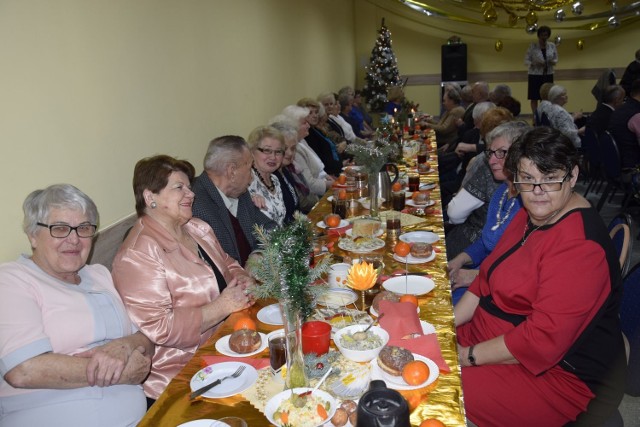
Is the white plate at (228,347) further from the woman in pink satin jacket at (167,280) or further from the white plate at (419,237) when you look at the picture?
the white plate at (419,237)

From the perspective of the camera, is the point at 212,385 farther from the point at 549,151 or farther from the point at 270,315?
the point at 549,151

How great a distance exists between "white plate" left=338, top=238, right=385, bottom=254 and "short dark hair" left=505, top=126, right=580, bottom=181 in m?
0.89

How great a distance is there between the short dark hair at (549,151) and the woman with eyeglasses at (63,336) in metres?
1.51

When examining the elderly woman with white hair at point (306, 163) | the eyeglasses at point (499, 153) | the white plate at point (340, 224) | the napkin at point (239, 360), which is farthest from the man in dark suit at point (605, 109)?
the napkin at point (239, 360)

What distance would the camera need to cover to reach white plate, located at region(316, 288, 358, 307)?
1978 millimetres

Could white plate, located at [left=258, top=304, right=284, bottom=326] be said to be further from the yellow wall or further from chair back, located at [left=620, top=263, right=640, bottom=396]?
chair back, located at [left=620, top=263, right=640, bottom=396]

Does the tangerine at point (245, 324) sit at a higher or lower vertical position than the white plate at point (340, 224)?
lower

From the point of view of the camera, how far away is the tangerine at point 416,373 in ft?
4.64

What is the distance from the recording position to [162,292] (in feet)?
6.61

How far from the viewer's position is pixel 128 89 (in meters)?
3.00

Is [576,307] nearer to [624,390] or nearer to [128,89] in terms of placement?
[624,390]

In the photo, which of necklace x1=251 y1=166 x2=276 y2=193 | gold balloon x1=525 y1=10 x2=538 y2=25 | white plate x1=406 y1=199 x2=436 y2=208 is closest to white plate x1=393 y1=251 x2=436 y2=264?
white plate x1=406 y1=199 x2=436 y2=208

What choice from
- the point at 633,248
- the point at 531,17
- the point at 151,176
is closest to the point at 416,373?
the point at 151,176

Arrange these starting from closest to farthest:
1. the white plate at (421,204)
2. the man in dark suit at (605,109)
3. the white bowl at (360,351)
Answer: the white bowl at (360,351) → the white plate at (421,204) → the man in dark suit at (605,109)
